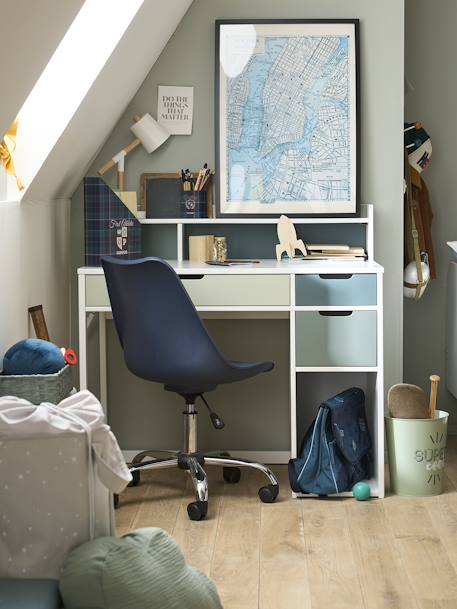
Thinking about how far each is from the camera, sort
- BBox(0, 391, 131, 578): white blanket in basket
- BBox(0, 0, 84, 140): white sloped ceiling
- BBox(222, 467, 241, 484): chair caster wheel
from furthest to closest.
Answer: BBox(222, 467, 241, 484): chair caster wheel < BBox(0, 0, 84, 140): white sloped ceiling < BBox(0, 391, 131, 578): white blanket in basket

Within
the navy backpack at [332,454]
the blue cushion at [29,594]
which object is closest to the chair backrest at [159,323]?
the navy backpack at [332,454]

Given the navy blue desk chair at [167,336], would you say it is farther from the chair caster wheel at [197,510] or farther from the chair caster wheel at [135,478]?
the chair caster wheel at [135,478]

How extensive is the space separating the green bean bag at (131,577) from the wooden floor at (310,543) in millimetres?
682

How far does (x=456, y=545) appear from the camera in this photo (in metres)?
3.18

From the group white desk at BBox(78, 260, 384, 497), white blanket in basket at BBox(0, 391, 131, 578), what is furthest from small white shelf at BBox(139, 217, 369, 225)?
white blanket in basket at BBox(0, 391, 131, 578)

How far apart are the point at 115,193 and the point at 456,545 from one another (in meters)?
1.78

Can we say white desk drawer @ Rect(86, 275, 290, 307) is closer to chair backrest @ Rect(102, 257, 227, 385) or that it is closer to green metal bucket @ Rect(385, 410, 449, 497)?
chair backrest @ Rect(102, 257, 227, 385)

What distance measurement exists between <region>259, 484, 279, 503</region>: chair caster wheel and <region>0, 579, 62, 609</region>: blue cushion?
172 cm

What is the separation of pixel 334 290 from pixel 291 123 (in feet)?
2.63

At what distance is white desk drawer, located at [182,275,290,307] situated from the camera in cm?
371

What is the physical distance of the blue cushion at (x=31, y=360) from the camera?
10.2 feet

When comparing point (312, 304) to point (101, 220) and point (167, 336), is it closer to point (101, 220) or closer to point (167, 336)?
point (167, 336)

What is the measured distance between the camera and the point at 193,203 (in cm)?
414

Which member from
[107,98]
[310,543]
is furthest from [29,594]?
[107,98]
